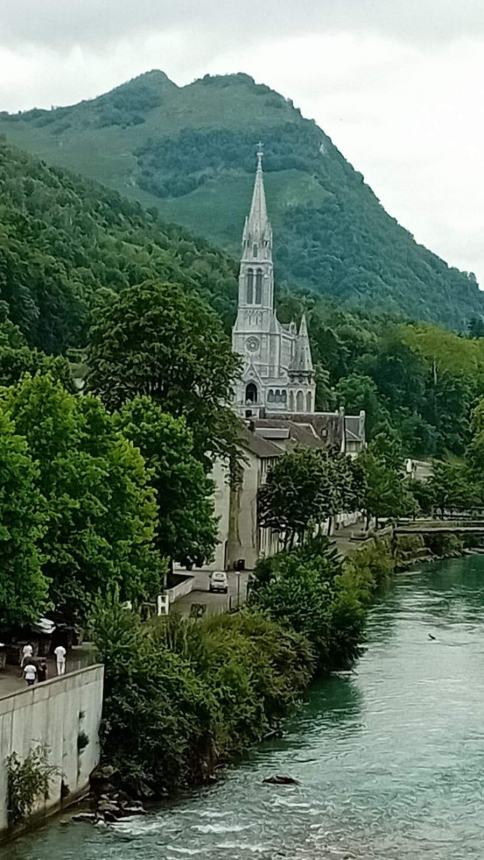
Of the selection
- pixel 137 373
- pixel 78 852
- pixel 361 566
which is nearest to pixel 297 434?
pixel 361 566

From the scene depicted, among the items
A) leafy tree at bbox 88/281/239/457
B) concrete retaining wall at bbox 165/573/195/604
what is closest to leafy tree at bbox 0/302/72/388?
leafy tree at bbox 88/281/239/457

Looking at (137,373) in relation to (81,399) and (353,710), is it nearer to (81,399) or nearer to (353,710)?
(81,399)

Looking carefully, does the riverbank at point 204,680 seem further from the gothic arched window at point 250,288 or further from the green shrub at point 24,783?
the gothic arched window at point 250,288

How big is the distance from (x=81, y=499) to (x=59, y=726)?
895cm

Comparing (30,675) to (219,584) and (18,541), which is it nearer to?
(18,541)

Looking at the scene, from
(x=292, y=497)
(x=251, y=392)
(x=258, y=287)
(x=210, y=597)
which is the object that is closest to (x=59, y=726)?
(x=210, y=597)

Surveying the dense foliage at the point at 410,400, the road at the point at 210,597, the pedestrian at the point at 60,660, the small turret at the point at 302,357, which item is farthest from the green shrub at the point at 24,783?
the small turret at the point at 302,357

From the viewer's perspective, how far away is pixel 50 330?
136375 mm

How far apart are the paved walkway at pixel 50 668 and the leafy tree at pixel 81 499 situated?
204cm

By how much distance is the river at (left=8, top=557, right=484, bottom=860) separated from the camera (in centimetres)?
3425

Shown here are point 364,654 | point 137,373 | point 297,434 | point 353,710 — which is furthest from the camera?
point 297,434

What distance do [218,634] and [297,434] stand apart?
62.2m

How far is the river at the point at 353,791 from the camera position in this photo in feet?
112

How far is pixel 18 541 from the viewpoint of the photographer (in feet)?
125
